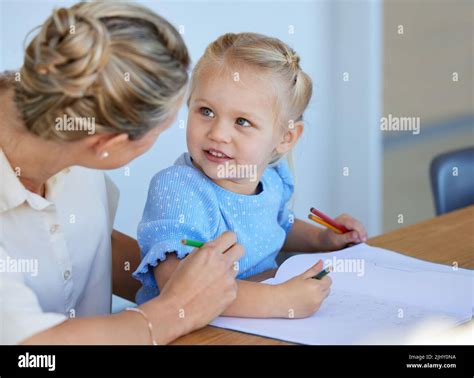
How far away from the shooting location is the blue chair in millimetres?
2207

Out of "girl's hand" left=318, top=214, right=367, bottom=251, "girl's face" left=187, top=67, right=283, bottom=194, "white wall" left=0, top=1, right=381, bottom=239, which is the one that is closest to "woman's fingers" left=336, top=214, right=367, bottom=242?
"girl's hand" left=318, top=214, right=367, bottom=251

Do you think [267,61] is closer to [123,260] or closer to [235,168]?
[235,168]

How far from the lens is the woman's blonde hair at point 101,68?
36.6 inches

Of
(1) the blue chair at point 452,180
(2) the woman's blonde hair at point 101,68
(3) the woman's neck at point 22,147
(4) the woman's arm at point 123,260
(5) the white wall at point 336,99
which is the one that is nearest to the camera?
(2) the woman's blonde hair at point 101,68

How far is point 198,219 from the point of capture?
1297mm

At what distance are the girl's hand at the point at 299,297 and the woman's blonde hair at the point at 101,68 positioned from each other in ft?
1.14

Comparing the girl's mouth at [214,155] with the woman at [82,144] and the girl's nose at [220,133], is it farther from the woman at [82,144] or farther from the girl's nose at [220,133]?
the woman at [82,144]

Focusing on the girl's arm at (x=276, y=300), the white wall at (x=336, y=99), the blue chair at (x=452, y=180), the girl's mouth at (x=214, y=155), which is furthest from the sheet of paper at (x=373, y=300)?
the white wall at (x=336, y=99)

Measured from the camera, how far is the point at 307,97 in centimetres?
156

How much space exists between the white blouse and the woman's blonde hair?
0.54ft

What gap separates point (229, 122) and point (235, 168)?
3.3 inches

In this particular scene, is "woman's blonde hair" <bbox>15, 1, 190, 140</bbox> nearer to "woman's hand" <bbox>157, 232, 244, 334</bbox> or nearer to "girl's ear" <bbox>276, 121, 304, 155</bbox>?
"woman's hand" <bbox>157, 232, 244, 334</bbox>

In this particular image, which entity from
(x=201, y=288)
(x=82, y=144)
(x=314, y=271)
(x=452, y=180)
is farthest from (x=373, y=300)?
(x=452, y=180)
